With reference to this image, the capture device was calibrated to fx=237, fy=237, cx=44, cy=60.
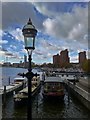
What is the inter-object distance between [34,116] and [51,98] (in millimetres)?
7687

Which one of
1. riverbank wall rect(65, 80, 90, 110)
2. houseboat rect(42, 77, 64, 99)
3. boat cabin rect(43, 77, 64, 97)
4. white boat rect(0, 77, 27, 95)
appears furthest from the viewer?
white boat rect(0, 77, 27, 95)

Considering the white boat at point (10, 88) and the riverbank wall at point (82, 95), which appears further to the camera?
the white boat at point (10, 88)

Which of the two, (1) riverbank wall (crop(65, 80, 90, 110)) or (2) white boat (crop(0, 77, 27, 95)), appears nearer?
(1) riverbank wall (crop(65, 80, 90, 110))

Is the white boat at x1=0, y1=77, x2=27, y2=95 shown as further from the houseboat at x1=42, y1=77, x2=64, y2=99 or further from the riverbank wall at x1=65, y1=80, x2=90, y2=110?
the riverbank wall at x1=65, y1=80, x2=90, y2=110

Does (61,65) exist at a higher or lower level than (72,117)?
higher

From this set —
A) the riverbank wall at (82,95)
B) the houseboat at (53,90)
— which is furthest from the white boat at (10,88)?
the riverbank wall at (82,95)

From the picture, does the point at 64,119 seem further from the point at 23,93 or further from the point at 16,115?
the point at 23,93

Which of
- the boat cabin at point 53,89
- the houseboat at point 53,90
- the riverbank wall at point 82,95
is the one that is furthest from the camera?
the boat cabin at point 53,89

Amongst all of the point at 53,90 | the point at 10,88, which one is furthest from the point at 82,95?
the point at 10,88

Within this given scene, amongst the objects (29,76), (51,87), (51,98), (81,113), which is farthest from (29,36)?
(51,87)

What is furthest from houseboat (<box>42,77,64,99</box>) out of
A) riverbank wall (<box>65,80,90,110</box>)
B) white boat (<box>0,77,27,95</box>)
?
white boat (<box>0,77,27,95</box>)

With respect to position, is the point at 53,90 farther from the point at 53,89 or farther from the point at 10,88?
the point at 10,88

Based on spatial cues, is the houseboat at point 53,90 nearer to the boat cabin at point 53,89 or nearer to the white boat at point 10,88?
the boat cabin at point 53,89

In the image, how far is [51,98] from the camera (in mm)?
28547
